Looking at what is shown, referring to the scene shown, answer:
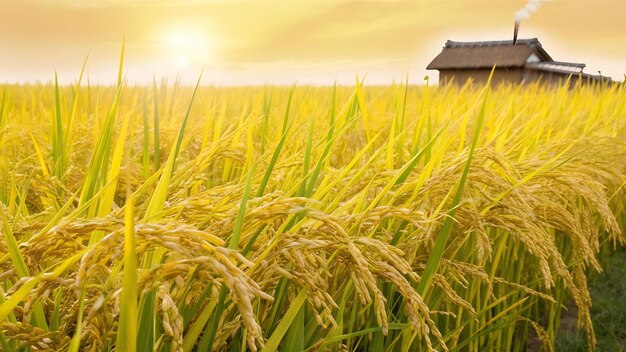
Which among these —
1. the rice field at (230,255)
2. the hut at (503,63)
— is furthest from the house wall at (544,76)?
the rice field at (230,255)

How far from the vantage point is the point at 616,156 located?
149 inches

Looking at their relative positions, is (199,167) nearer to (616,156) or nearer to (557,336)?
(557,336)

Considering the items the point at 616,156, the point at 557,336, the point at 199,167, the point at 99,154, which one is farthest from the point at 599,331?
the point at 99,154

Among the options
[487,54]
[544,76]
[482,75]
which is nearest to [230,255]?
[544,76]

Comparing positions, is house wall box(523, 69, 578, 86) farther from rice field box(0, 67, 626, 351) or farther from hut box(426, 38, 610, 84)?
rice field box(0, 67, 626, 351)

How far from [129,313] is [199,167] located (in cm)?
72

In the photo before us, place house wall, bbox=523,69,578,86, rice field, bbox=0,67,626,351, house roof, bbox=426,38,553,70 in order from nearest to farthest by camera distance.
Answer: rice field, bbox=0,67,626,351 < house wall, bbox=523,69,578,86 < house roof, bbox=426,38,553,70

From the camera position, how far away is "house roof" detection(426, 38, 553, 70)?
2123 centimetres

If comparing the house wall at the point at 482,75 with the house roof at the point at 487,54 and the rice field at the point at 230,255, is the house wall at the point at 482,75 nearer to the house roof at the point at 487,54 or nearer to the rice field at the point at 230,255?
the house roof at the point at 487,54

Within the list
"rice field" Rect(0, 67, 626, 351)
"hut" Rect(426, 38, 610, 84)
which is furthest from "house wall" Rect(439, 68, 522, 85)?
"rice field" Rect(0, 67, 626, 351)

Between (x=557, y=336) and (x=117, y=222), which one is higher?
(x=117, y=222)

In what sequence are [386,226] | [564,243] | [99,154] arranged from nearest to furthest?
[99,154] → [386,226] → [564,243]

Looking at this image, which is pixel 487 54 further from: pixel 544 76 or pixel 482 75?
pixel 544 76

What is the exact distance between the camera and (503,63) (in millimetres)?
21047
